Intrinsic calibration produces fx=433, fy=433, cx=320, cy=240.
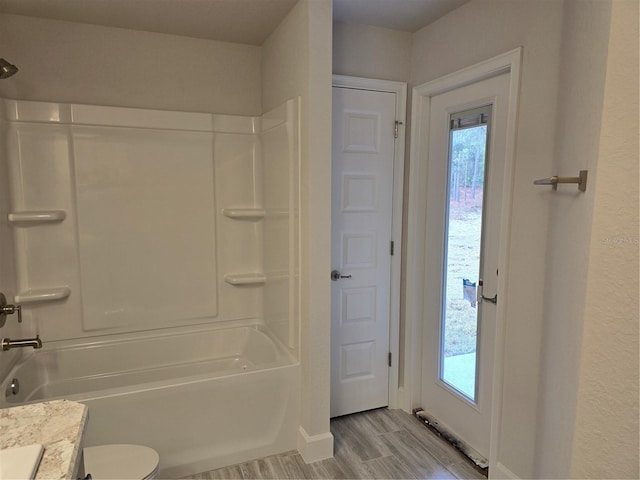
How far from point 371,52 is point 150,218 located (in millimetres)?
1756

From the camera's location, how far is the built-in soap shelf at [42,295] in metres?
2.48

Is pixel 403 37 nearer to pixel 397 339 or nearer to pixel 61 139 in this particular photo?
pixel 397 339

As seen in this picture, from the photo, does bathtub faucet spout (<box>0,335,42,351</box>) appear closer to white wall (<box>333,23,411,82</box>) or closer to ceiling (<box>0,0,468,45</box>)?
ceiling (<box>0,0,468,45</box>)

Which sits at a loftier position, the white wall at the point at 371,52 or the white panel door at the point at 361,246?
the white wall at the point at 371,52

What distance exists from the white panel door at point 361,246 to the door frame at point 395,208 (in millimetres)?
28

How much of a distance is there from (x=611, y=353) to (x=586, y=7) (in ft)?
4.00

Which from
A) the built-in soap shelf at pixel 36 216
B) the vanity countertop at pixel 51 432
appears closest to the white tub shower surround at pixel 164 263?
the built-in soap shelf at pixel 36 216

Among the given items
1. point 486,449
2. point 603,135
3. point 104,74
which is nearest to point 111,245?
point 104,74

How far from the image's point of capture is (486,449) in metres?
2.40

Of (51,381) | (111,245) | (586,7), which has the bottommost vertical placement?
(51,381)

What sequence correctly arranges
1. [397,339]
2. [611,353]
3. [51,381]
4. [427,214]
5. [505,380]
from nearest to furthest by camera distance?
[611,353], [505,380], [51,381], [427,214], [397,339]

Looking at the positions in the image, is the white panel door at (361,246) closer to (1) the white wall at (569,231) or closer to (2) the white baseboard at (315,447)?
(2) the white baseboard at (315,447)

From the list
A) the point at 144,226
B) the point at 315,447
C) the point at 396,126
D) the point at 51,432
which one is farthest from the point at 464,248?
the point at 51,432

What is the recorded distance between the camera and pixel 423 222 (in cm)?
279
